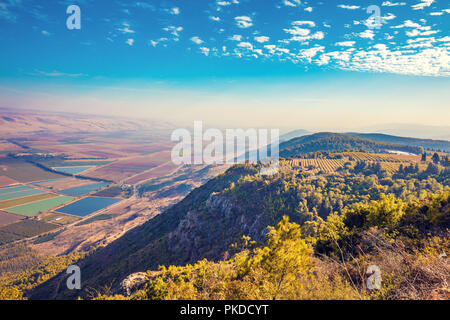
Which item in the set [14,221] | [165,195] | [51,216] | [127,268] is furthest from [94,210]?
[127,268]

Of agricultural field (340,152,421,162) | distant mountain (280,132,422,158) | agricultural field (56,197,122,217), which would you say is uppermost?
distant mountain (280,132,422,158)

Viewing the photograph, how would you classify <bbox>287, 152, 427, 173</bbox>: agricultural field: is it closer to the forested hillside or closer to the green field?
the forested hillside

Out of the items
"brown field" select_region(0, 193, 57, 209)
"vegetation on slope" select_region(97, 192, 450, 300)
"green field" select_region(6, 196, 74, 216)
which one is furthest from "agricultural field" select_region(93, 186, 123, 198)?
"vegetation on slope" select_region(97, 192, 450, 300)

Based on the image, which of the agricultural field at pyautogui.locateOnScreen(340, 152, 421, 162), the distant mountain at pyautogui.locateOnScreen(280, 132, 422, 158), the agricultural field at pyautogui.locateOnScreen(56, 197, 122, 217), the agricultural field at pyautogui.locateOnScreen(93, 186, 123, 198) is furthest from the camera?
the agricultural field at pyautogui.locateOnScreen(93, 186, 123, 198)

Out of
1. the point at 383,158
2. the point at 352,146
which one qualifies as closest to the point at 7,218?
the point at 383,158

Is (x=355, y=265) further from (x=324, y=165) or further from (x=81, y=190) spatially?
(x=81, y=190)

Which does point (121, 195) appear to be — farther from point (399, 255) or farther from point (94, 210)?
point (399, 255)
